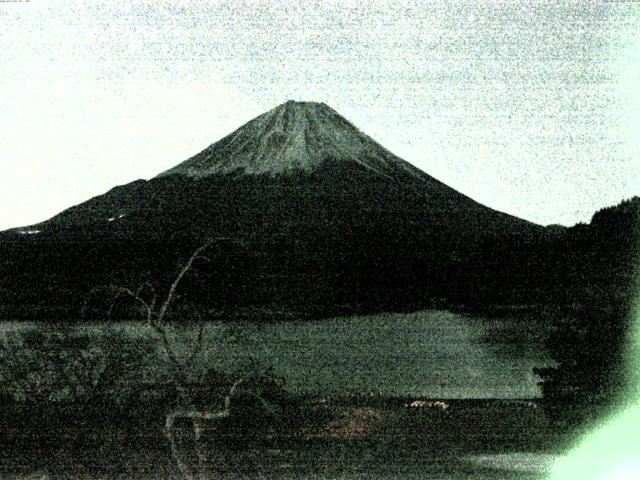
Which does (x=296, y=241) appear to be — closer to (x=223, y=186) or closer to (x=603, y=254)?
(x=603, y=254)

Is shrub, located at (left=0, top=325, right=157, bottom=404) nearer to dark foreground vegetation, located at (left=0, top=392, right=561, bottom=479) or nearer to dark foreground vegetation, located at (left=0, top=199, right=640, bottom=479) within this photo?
dark foreground vegetation, located at (left=0, top=199, right=640, bottom=479)

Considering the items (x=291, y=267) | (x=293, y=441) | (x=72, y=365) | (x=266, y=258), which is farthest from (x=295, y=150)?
(x=293, y=441)

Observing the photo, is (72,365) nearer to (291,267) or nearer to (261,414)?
(261,414)

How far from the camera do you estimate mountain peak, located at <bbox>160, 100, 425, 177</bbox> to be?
23828mm

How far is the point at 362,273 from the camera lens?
21.1ft

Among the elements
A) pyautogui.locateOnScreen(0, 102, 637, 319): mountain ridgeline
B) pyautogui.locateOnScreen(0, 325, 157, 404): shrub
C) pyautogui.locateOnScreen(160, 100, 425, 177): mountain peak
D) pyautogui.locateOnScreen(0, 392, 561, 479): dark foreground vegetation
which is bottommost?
pyautogui.locateOnScreen(0, 392, 561, 479): dark foreground vegetation

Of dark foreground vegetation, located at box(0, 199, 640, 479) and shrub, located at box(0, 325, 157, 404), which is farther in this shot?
shrub, located at box(0, 325, 157, 404)

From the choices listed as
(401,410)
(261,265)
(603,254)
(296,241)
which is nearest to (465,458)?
(401,410)

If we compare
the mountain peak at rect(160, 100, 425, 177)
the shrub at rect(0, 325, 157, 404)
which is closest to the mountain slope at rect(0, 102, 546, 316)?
the shrub at rect(0, 325, 157, 404)

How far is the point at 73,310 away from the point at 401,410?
1.98 metres

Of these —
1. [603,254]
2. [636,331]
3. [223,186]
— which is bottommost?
[636,331]

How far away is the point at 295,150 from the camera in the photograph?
84.7 ft

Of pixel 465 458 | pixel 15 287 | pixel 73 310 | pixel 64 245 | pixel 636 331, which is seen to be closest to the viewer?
pixel 465 458

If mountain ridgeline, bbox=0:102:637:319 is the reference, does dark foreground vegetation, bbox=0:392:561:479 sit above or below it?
below
